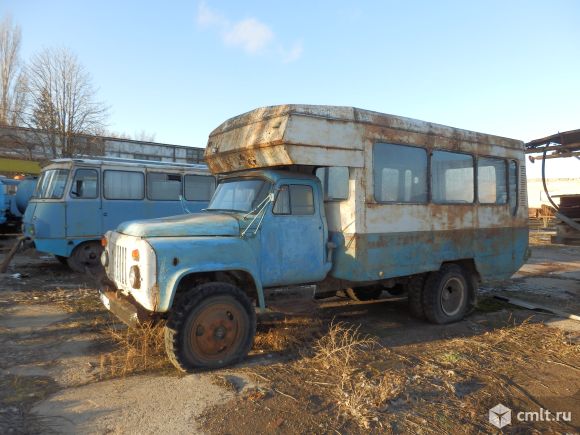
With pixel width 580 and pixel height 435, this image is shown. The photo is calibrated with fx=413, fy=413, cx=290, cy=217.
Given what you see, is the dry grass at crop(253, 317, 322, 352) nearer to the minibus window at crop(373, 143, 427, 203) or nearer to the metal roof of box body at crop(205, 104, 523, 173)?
the minibus window at crop(373, 143, 427, 203)

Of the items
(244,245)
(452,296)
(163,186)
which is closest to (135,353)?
(244,245)

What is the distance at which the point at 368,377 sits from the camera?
4.26 m

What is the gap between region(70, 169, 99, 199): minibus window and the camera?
9.86 m

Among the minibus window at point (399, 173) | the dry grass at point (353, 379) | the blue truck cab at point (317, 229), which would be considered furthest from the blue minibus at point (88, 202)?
the dry grass at point (353, 379)

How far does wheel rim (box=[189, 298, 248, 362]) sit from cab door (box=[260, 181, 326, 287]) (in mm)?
623

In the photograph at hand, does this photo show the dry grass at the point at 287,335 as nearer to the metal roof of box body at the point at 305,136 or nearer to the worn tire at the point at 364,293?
the worn tire at the point at 364,293

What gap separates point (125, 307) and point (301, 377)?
2.00m

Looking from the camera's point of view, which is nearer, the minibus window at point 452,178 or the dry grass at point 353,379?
the dry grass at point 353,379

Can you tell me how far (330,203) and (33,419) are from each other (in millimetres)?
3946

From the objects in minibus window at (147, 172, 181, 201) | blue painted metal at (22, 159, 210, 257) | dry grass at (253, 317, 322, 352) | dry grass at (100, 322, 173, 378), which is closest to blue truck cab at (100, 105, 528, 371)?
dry grass at (100, 322, 173, 378)

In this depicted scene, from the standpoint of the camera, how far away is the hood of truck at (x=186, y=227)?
4.41m

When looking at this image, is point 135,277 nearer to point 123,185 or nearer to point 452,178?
point 452,178

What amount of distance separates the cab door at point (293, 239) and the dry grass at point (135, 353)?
4.67 ft

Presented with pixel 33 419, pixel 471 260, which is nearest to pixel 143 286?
pixel 33 419
